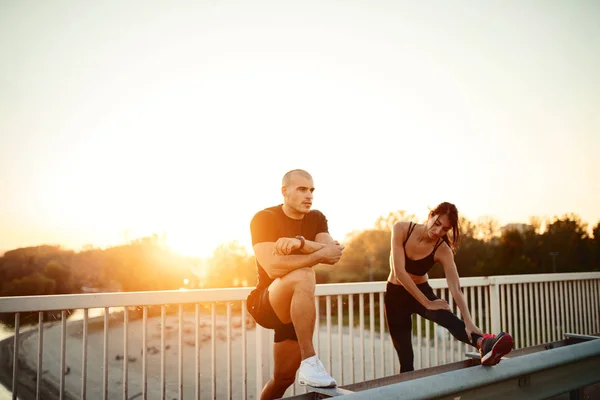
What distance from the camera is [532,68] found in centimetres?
998

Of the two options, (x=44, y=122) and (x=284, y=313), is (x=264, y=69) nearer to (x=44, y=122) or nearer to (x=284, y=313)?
(x=44, y=122)

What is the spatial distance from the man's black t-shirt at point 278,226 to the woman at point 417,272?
2.44 feet

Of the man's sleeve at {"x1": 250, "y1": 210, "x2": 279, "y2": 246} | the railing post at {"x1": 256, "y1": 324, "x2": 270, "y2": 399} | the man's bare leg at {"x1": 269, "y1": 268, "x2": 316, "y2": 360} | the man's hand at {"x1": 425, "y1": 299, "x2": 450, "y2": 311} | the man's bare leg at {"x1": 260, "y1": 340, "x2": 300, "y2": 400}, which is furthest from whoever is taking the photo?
the railing post at {"x1": 256, "y1": 324, "x2": 270, "y2": 399}

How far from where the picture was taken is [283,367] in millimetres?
2564

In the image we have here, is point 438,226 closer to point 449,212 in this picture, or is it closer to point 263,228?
point 449,212

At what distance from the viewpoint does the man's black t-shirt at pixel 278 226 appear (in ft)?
8.09

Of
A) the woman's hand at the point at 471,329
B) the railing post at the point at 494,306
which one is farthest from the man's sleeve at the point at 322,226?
the railing post at the point at 494,306

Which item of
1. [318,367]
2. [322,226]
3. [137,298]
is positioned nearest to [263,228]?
[322,226]

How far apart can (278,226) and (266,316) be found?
0.54m

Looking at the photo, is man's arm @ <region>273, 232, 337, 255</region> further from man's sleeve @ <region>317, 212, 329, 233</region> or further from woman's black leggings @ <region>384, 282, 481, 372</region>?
woman's black leggings @ <region>384, 282, 481, 372</region>

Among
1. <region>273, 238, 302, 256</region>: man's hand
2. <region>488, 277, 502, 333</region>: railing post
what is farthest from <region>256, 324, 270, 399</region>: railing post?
<region>488, 277, 502, 333</region>: railing post

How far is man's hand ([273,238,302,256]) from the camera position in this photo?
2164 millimetres

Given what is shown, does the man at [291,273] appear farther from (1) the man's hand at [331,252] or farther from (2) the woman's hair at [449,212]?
(2) the woman's hair at [449,212]

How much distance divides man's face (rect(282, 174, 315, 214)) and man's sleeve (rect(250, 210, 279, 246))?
0.17 m
